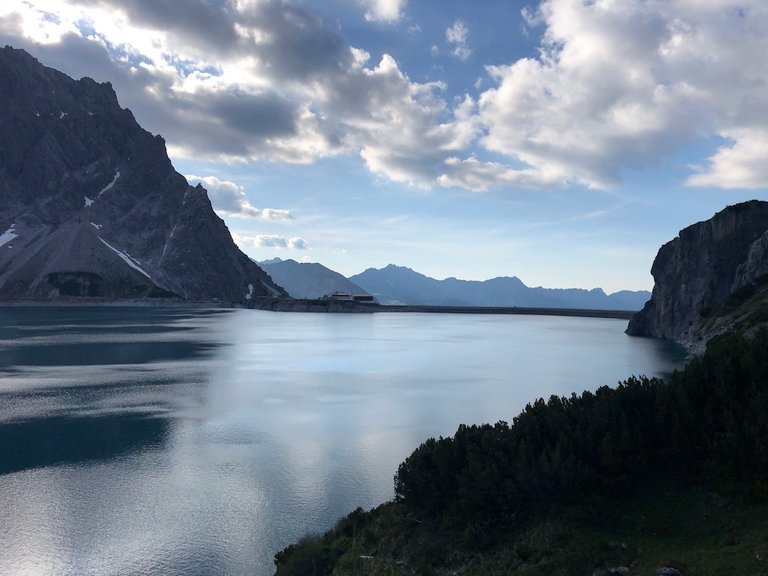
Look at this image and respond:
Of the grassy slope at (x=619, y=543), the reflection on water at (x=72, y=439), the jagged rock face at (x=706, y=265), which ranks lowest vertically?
the reflection on water at (x=72, y=439)

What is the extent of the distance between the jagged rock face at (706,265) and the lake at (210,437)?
2277cm

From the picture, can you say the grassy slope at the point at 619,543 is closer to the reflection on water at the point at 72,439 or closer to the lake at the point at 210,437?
the lake at the point at 210,437

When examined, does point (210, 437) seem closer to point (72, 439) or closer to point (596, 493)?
point (72, 439)

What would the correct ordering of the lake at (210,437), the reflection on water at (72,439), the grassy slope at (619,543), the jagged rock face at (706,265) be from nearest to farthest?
the grassy slope at (619,543)
the lake at (210,437)
the reflection on water at (72,439)
the jagged rock face at (706,265)

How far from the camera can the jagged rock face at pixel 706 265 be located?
111688mm

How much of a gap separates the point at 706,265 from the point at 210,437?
126 meters

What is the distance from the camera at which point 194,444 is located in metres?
46.6

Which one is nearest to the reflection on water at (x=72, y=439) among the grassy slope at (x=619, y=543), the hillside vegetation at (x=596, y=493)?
the hillside vegetation at (x=596, y=493)

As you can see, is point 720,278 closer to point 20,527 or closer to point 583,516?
point 583,516

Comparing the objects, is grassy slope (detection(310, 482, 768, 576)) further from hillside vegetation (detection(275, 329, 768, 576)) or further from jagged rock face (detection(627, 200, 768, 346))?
jagged rock face (detection(627, 200, 768, 346))

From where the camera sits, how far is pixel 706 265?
132m

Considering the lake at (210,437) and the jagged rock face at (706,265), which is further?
the jagged rock face at (706,265)

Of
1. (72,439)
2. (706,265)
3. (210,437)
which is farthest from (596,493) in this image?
(706,265)

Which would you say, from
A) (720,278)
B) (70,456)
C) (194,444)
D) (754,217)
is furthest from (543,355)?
(70,456)
